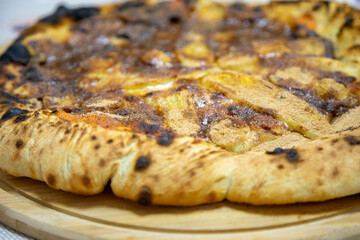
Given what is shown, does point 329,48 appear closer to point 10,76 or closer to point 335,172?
point 335,172

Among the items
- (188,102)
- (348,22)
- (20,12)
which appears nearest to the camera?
(188,102)

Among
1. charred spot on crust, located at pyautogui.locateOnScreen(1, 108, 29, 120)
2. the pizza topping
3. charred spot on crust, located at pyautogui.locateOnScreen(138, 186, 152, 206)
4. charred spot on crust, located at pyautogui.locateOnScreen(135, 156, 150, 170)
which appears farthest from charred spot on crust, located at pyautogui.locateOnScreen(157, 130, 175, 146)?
charred spot on crust, located at pyautogui.locateOnScreen(1, 108, 29, 120)

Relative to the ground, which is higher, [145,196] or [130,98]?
[130,98]

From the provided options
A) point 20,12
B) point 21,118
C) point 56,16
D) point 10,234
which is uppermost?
point 56,16

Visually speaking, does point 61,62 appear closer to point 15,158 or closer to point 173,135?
point 15,158

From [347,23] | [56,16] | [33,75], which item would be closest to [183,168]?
[33,75]

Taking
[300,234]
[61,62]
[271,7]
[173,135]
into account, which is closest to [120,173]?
[173,135]
